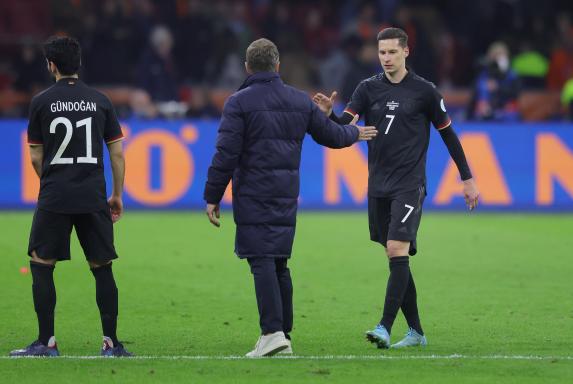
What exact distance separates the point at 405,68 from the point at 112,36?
48.7ft

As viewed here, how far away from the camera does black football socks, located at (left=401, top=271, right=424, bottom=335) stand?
9438mm

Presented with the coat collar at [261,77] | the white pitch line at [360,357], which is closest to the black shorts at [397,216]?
the white pitch line at [360,357]

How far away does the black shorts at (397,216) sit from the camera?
9.32m

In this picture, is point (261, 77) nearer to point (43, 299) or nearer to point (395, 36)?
point (395, 36)

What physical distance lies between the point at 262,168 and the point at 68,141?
1.26 m

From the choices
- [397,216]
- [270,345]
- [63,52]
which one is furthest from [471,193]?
[63,52]

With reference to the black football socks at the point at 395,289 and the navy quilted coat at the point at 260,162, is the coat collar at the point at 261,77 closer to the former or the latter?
the navy quilted coat at the point at 260,162

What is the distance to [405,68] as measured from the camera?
9625 millimetres

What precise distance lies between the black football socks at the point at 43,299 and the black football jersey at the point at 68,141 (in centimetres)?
42

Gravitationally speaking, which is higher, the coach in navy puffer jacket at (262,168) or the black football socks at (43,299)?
the coach in navy puffer jacket at (262,168)

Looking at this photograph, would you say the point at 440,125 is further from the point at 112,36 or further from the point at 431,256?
the point at 112,36

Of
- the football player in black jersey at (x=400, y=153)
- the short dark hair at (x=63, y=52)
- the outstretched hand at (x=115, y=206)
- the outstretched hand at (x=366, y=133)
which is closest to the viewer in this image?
the short dark hair at (x=63, y=52)

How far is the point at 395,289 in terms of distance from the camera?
9.23 meters

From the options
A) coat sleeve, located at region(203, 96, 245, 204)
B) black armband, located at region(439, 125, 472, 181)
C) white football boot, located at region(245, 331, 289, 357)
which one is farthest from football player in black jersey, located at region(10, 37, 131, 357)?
black armband, located at region(439, 125, 472, 181)
